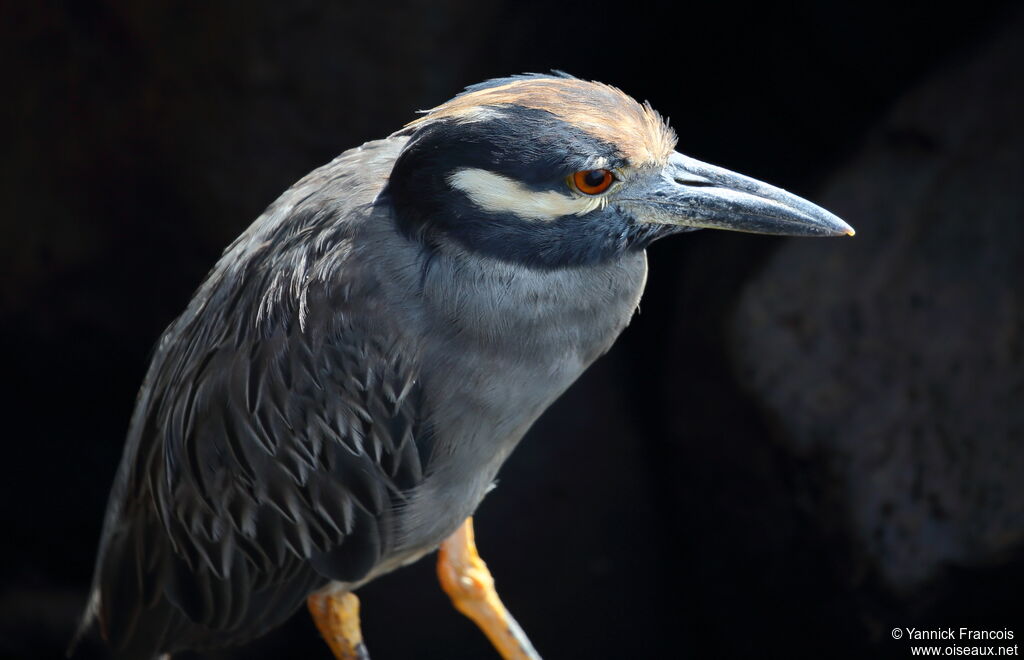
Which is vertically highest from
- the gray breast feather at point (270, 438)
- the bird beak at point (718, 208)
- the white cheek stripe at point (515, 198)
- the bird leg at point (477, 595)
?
the white cheek stripe at point (515, 198)

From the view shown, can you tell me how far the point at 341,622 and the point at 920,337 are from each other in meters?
2.44

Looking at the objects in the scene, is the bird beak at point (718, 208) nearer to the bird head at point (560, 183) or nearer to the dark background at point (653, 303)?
the bird head at point (560, 183)

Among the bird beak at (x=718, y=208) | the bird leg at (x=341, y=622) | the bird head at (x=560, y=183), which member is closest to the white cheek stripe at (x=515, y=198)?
the bird head at (x=560, y=183)

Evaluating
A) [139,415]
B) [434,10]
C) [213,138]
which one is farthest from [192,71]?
[139,415]

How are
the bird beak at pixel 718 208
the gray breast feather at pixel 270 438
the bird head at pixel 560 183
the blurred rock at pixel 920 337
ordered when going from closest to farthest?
the bird head at pixel 560 183, the bird beak at pixel 718 208, the gray breast feather at pixel 270 438, the blurred rock at pixel 920 337

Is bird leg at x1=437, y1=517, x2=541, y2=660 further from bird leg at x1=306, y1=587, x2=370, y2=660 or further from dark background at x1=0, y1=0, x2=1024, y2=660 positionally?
dark background at x1=0, y1=0, x2=1024, y2=660

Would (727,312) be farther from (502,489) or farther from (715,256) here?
(502,489)

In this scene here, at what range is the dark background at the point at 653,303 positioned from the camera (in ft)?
13.6

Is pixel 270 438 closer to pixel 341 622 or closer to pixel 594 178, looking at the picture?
pixel 341 622

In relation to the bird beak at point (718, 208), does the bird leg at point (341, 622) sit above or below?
below

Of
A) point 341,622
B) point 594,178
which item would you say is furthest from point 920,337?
point 341,622

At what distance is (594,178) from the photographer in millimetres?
2387

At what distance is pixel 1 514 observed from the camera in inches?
233

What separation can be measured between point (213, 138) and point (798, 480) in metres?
3.06
